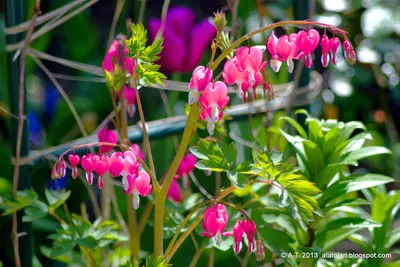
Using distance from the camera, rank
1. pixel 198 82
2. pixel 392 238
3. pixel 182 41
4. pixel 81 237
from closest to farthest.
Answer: pixel 198 82 → pixel 81 237 → pixel 392 238 → pixel 182 41

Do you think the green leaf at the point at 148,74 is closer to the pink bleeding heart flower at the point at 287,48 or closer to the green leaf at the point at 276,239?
the pink bleeding heart flower at the point at 287,48

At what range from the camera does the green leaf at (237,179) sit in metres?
0.92

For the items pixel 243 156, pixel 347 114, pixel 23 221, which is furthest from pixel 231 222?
pixel 347 114

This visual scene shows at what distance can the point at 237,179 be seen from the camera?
3.05 feet

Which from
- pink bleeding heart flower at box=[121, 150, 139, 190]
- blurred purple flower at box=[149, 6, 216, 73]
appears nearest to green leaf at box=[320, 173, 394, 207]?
pink bleeding heart flower at box=[121, 150, 139, 190]

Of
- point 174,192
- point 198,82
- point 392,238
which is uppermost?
point 198,82

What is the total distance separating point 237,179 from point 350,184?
370mm

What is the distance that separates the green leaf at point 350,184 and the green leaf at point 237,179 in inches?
12.1

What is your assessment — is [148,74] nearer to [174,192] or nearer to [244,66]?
[244,66]

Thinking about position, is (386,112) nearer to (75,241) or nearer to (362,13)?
(362,13)

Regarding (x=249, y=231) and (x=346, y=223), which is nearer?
(x=249, y=231)

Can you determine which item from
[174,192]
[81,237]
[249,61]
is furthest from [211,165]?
[174,192]

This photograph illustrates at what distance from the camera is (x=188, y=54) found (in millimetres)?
2021

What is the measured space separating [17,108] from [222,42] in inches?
16.1
